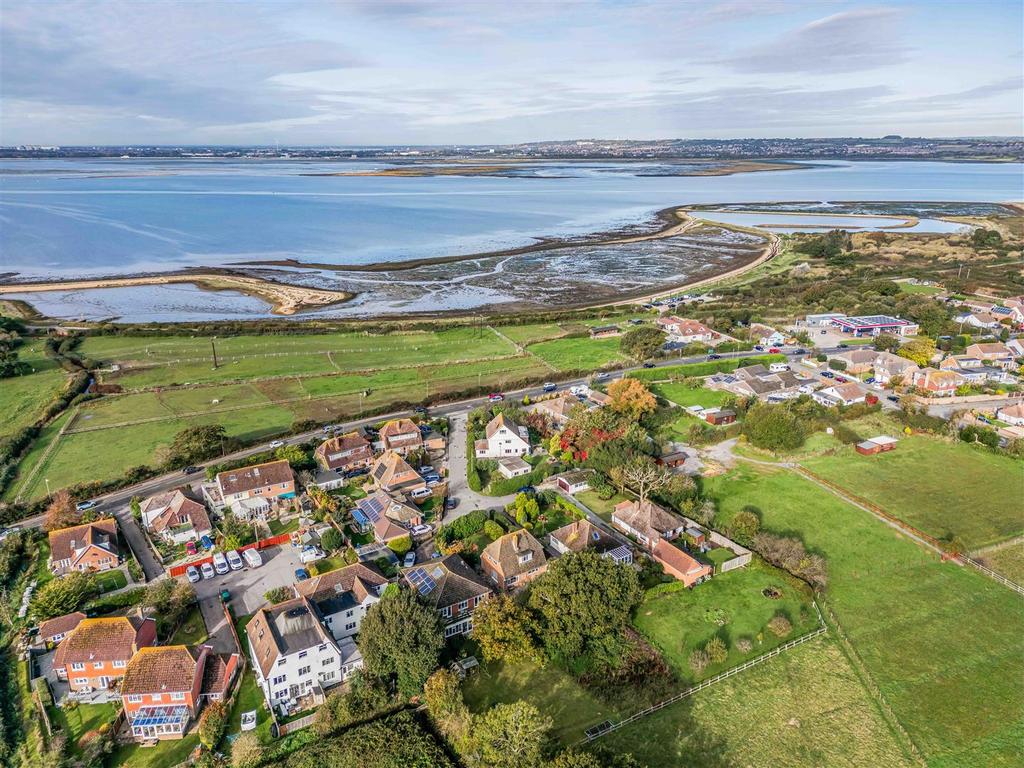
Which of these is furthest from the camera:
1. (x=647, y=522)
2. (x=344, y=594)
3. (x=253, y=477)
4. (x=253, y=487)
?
(x=253, y=477)

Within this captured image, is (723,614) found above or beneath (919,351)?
beneath

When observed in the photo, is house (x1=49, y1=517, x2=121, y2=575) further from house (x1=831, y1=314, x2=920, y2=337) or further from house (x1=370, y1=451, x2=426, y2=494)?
house (x1=831, y1=314, x2=920, y2=337)

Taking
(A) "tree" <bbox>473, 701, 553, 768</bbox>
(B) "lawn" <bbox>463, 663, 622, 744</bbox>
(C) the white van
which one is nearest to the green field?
(B) "lawn" <bbox>463, 663, 622, 744</bbox>

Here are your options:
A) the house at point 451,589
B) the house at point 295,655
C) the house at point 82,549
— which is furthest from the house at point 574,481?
the house at point 82,549

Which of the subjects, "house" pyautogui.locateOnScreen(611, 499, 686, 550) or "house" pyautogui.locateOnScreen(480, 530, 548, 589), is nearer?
"house" pyautogui.locateOnScreen(480, 530, 548, 589)

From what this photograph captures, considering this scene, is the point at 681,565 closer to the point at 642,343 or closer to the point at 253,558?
the point at 253,558

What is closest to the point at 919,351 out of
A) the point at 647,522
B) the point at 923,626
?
the point at 923,626

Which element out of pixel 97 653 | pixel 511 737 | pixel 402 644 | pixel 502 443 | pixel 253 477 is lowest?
pixel 502 443
